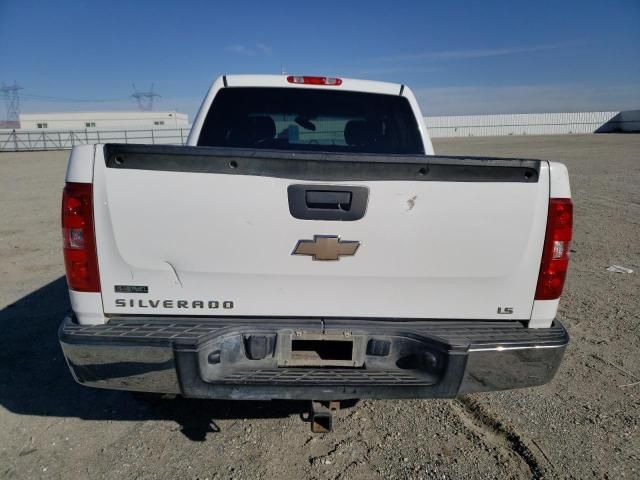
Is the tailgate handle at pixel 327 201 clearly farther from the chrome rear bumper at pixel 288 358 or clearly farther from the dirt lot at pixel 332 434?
the dirt lot at pixel 332 434

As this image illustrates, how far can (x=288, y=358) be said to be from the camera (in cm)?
215

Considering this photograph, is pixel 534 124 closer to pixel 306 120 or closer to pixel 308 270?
pixel 306 120

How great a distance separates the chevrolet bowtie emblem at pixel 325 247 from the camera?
2127 millimetres

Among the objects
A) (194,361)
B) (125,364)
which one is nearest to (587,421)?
(194,361)

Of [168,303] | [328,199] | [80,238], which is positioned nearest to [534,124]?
[328,199]

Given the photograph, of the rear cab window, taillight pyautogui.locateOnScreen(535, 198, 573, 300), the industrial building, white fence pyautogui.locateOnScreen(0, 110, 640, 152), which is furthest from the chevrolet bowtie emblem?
the industrial building

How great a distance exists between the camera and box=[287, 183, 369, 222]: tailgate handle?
82.6 inches

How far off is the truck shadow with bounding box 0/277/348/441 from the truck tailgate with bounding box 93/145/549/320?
1077 millimetres

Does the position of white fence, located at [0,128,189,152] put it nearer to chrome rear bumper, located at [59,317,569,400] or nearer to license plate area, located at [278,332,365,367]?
chrome rear bumper, located at [59,317,569,400]

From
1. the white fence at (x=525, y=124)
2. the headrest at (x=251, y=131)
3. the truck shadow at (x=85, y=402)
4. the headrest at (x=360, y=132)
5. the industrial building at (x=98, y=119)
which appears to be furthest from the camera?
the industrial building at (x=98, y=119)

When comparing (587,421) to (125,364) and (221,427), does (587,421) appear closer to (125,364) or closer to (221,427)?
(221,427)

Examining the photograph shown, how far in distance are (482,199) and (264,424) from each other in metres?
1.90

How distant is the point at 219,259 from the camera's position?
7.03 ft

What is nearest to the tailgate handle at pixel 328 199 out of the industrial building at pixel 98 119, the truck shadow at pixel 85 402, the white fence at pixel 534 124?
the truck shadow at pixel 85 402
